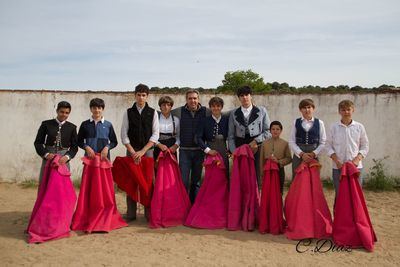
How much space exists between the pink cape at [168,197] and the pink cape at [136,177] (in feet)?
0.37

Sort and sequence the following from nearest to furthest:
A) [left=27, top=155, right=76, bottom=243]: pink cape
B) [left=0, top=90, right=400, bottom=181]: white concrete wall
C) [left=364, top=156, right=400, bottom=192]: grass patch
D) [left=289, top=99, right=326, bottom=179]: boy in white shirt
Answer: [left=27, top=155, right=76, bottom=243]: pink cape, [left=289, top=99, right=326, bottom=179]: boy in white shirt, [left=364, top=156, right=400, bottom=192]: grass patch, [left=0, top=90, right=400, bottom=181]: white concrete wall

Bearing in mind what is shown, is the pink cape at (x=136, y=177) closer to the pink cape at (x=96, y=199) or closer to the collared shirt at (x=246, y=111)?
the pink cape at (x=96, y=199)

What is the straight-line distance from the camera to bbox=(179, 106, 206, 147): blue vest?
5262mm

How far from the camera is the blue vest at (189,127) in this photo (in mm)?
5262

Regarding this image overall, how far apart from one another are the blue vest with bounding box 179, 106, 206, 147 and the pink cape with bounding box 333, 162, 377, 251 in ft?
6.60

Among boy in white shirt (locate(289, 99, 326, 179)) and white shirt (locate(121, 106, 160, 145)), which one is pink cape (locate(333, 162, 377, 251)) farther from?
white shirt (locate(121, 106, 160, 145))

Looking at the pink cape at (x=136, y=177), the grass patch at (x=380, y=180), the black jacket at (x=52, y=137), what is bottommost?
the grass patch at (x=380, y=180)

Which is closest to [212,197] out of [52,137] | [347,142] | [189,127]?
[189,127]

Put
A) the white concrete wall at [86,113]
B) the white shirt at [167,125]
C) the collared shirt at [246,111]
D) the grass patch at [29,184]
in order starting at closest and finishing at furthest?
the collared shirt at [246,111]
the white shirt at [167,125]
the white concrete wall at [86,113]
the grass patch at [29,184]

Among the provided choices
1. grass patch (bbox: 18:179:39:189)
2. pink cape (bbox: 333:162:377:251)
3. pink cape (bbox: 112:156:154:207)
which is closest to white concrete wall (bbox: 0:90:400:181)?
grass patch (bbox: 18:179:39:189)

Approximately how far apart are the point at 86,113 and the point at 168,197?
4227 millimetres

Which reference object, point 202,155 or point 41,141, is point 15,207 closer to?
point 41,141

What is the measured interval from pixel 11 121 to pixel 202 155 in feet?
17.3

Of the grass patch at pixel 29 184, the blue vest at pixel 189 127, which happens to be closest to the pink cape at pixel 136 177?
the blue vest at pixel 189 127
